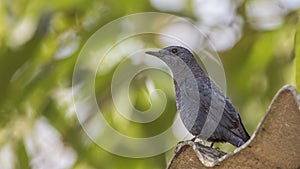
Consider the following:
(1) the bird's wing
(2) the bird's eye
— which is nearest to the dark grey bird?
(1) the bird's wing

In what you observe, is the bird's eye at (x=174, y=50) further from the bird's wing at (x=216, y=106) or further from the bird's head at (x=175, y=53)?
the bird's wing at (x=216, y=106)

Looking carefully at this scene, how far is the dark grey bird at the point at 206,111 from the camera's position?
303 cm

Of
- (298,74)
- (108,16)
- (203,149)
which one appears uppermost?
(203,149)

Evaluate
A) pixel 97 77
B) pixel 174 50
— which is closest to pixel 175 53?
pixel 174 50

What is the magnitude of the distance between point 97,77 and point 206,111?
718mm

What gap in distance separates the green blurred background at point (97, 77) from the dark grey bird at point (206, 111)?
0.25m

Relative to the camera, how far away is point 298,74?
8.11 ft

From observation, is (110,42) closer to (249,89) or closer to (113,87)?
(113,87)

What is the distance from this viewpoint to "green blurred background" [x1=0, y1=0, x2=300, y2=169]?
3.49 meters

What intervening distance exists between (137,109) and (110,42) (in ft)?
1.11

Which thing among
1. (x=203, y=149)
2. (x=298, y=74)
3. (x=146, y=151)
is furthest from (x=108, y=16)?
(x=203, y=149)

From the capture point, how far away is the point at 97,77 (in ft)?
11.8

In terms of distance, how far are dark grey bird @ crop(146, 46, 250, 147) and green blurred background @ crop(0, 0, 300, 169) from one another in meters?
0.25

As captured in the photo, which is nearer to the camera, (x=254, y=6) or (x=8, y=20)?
(x=254, y=6)
